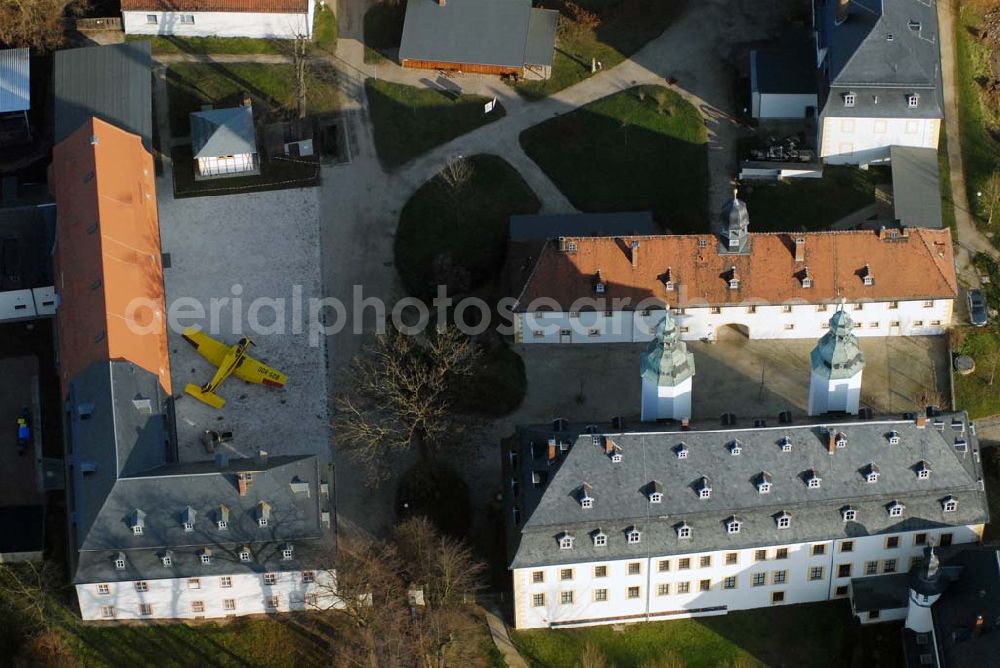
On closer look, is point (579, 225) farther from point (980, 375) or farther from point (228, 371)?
point (980, 375)

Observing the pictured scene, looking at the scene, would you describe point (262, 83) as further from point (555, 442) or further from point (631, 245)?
point (555, 442)

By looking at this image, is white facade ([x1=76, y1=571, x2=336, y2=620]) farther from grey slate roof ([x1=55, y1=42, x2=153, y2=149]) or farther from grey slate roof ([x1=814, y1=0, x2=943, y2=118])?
grey slate roof ([x1=814, y1=0, x2=943, y2=118])

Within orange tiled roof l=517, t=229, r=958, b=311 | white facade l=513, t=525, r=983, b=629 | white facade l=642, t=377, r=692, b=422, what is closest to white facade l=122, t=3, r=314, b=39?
orange tiled roof l=517, t=229, r=958, b=311

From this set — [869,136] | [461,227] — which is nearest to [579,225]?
[461,227]

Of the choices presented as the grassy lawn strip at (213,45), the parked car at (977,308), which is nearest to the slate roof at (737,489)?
the parked car at (977,308)

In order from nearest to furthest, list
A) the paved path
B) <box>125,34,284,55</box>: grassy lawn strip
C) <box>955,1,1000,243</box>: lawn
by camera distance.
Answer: the paved path, <box>955,1,1000,243</box>: lawn, <box>125,34,284,55</box>: grassy lawn strip

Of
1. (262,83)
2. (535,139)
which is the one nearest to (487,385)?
(535,139)

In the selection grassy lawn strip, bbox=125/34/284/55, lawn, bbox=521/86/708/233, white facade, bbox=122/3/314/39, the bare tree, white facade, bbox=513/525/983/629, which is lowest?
white facade, bbox=513/525/983/629
